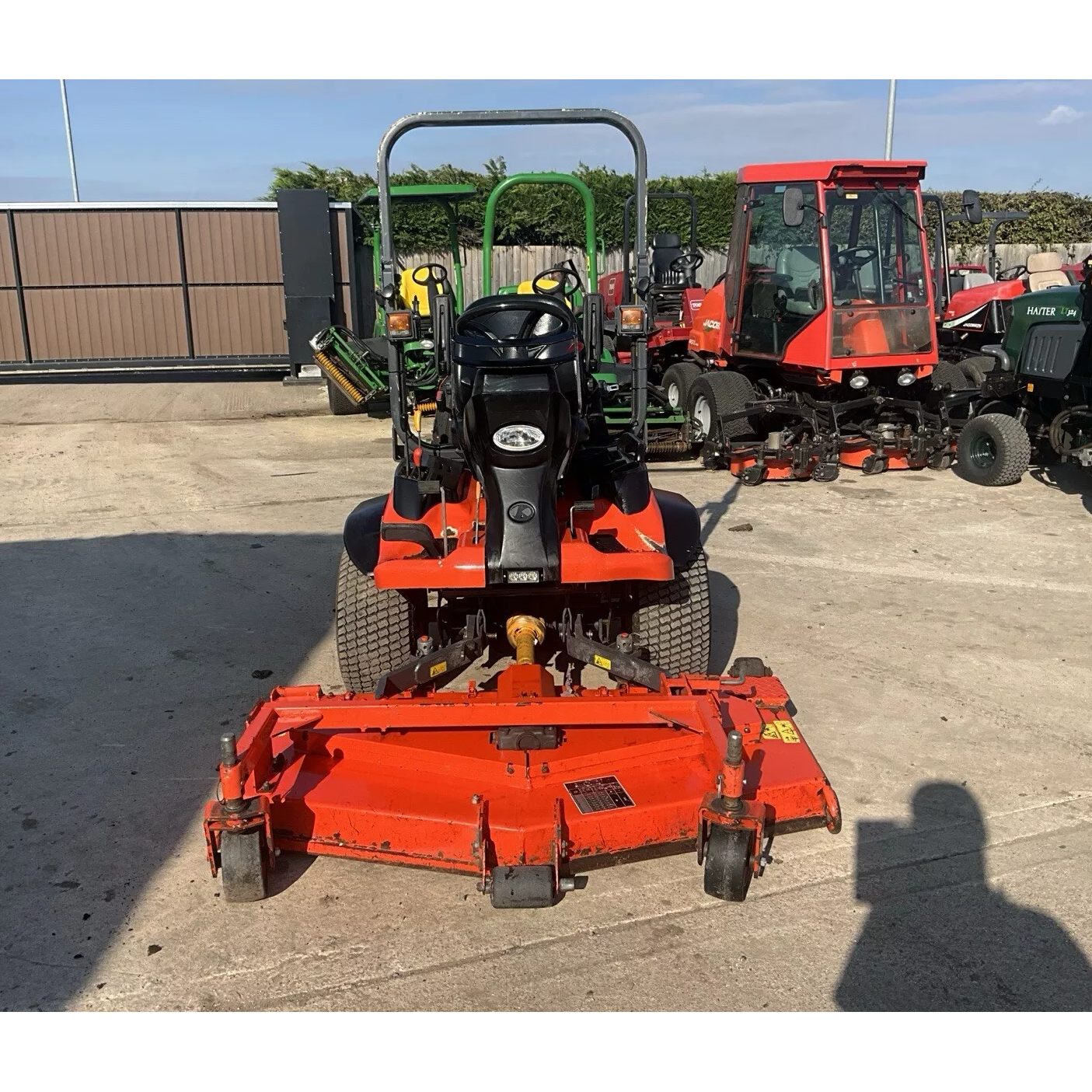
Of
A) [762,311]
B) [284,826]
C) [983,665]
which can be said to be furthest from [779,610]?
[762,311]

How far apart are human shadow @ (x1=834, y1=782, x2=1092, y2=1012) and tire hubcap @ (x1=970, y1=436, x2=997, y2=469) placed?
17.9 feet

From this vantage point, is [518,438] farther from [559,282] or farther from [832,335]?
[832,335]

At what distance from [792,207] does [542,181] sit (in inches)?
93.0

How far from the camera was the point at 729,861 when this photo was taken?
9.61 feet

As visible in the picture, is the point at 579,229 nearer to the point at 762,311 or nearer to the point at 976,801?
the point at 762,311

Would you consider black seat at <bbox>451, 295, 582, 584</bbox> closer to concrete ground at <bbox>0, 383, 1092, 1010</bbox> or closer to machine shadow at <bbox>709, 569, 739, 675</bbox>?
concrete ground at <bbox>0, 383, 1092, 1010</bbox>

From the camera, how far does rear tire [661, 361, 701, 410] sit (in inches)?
390

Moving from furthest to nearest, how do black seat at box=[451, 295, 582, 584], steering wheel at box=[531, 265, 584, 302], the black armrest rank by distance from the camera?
steering wheel at box=[531, 265, 584, 302], the black armrest, black seat at box=[451, 295, 582, 584]

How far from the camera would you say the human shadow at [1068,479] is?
26.3ft

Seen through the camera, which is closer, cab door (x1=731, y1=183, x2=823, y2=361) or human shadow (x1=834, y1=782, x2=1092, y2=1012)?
human shadow (x1=834, y1=782, x2=1092, y2=1012)

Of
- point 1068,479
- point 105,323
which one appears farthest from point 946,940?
point 105,323

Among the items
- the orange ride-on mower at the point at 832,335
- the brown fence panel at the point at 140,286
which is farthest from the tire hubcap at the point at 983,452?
the brown fence panel at the point at 140,286

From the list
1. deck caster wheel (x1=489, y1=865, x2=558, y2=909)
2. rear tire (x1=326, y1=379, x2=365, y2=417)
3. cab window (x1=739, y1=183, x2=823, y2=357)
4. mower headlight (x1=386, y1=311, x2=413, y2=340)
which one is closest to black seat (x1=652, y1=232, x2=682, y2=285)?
cab window (x1=739, y1=183, x2=823, y2=357)

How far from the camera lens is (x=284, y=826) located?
10.1 ft
